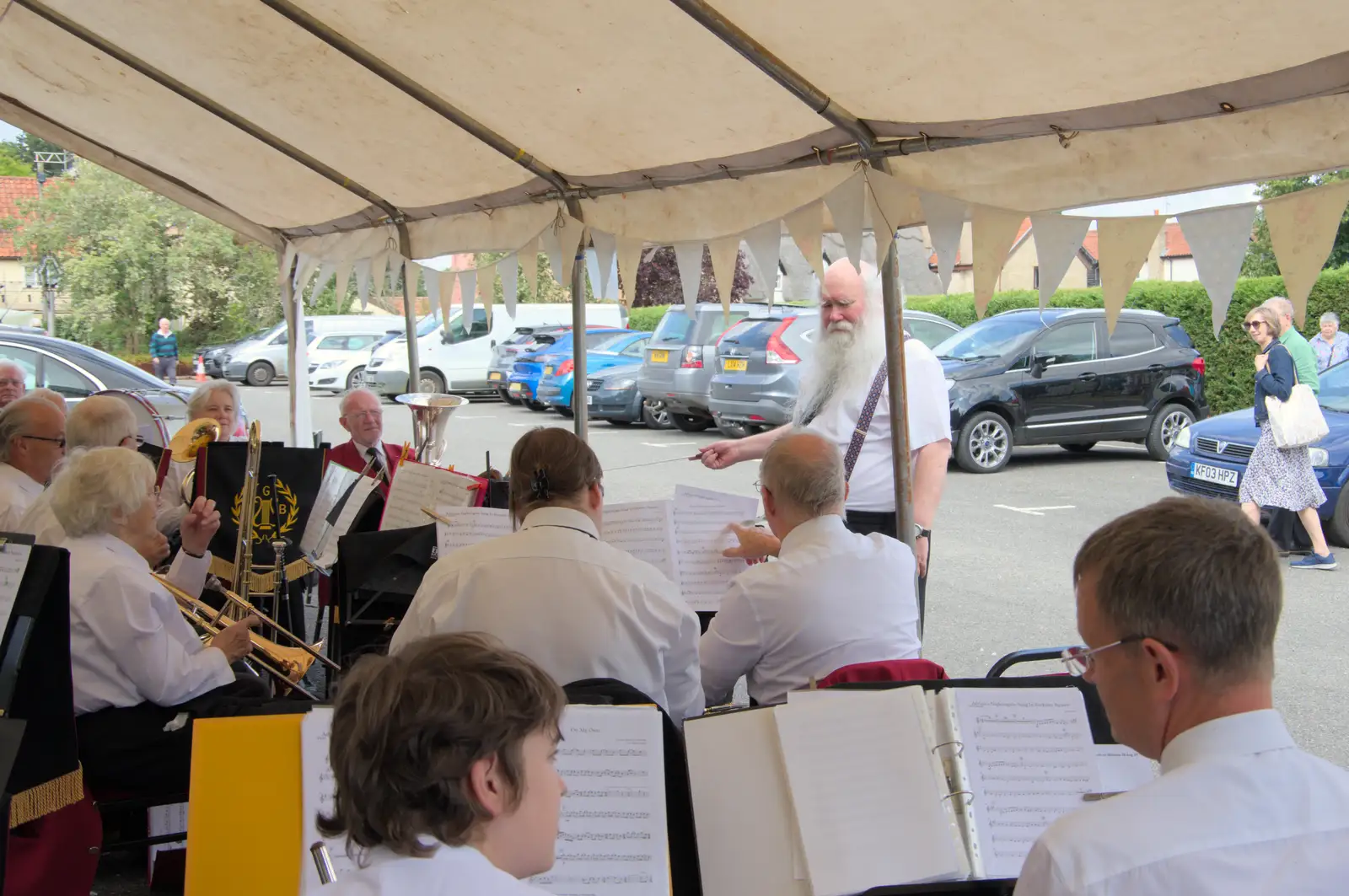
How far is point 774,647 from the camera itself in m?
2.87

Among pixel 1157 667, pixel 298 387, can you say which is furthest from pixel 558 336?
pixel 1157 667

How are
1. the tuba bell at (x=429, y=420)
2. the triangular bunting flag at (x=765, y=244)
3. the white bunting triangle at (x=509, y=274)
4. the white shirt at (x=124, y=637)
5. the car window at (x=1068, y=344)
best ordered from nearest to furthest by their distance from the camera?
the white shirt at (x=124, y=637)
the triangular bunting flag at (x=765, y=244)
the tuba bell at (x=429, y=420)
the white bunting triangle at (x=509, y=274)
the car window at (x=1068, y=344)

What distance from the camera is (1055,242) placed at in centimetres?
338

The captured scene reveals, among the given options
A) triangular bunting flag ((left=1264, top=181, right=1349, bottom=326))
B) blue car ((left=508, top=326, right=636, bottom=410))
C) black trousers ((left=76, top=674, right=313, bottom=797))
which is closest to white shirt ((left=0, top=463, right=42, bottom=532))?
black trousers ((left=76, top=674, right=313, bottom=797))

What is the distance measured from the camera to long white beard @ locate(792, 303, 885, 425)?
4.52 metres

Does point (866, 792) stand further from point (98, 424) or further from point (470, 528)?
point (98, 424)

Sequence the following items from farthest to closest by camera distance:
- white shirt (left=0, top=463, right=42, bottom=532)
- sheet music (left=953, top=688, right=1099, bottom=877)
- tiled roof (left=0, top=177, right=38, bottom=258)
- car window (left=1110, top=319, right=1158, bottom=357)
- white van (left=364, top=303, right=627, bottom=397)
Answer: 1. tiled roof (left=0, top=177, right=38, bottom=258)
2. white van (left=364, top=303, right=627, bottom=397)
3. car window (left=1110, top=319, right=1158, bottom=357)
4. white shirt (left=0, top=463, right=42, bottom=532)
5. sheet music (left=953, top=688, right=1099, bottom=877)

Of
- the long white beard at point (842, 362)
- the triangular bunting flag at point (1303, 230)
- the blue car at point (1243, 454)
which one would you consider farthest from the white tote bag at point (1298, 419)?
the triangular bunting flag at point (1303, 230)

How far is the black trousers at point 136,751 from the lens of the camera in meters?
3.17

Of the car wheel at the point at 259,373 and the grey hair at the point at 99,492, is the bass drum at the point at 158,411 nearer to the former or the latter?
the grey hair at the point at 99,492

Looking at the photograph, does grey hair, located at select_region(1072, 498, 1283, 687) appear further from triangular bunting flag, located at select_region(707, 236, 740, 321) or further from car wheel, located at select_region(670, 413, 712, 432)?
car wheel, located at select_region(670, 413, 712, 432)

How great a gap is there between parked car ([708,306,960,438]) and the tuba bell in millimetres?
6984

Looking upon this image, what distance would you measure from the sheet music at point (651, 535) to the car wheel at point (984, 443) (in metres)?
8.87

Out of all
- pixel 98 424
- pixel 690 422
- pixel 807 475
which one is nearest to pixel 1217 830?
pixel 807 475
